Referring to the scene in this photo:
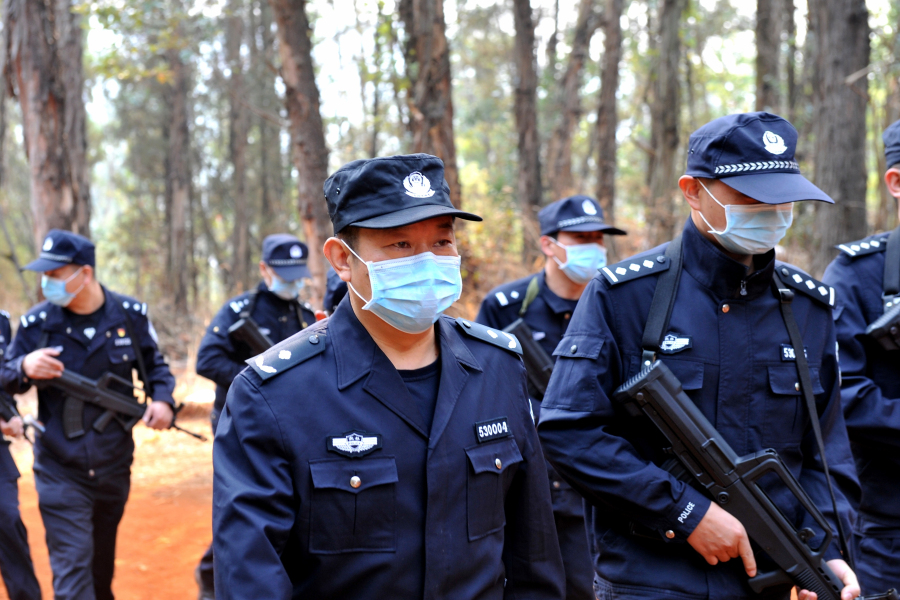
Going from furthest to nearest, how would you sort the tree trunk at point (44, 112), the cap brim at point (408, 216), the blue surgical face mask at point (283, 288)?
the tree trunk at point (44, 112), the blue surgical face mask at point (283, 288), the cap brim at point (408, 216)

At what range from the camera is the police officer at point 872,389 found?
10.9ft

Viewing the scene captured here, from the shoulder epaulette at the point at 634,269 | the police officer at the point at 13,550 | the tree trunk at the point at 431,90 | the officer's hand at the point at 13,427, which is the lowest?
the police officer at the point at 13,550

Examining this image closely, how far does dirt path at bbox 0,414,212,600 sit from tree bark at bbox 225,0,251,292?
7.17 meters

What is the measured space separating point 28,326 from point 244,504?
449cm

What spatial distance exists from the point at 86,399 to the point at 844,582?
15.7 ft

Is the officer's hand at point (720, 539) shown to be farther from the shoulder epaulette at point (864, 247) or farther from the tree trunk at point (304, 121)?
the tree trunk at point (304, 121)

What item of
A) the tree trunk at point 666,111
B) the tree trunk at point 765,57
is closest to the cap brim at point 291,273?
the tree trunk at point 666,111

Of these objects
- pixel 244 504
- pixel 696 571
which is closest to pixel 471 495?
pixel 244 504

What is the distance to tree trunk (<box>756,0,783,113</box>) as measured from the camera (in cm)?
1370

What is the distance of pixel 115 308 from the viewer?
5.91 m

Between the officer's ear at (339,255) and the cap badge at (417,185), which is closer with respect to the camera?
the cap badge at (417,185)

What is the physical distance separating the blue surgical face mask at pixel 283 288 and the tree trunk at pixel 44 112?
13.8 ft

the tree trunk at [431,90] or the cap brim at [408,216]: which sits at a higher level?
the tree trunk at [431,90]

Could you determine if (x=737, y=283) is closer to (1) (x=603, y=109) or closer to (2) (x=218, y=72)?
(1) (x=603, y=109)
